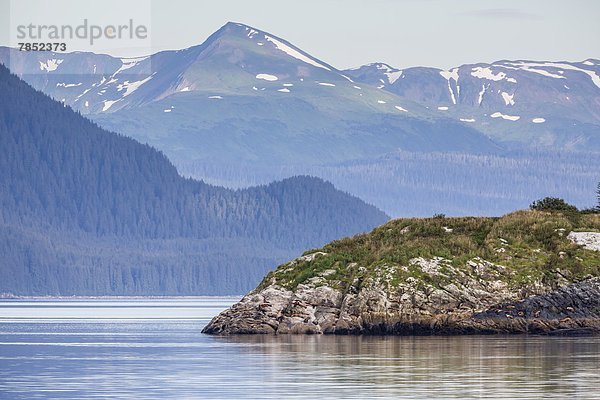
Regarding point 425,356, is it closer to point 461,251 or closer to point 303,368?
point 303,368

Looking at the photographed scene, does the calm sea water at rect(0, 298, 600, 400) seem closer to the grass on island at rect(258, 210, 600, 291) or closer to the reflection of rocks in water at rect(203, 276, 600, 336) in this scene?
the reflection of rocks in water at rect(203, 276, 600, 336)

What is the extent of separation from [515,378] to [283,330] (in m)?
42.2

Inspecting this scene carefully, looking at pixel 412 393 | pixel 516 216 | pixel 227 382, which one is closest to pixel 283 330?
pixel 516 216

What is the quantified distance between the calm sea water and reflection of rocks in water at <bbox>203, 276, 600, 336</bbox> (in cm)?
365

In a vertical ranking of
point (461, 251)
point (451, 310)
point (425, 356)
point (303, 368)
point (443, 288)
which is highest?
point (461, 251)

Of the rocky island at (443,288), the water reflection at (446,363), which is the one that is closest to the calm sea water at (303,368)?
the water reflection at (446,363)

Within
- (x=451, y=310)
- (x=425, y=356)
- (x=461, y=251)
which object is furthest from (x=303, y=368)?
(x=461, y=251)

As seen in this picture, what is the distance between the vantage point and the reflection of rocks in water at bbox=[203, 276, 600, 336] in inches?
4313

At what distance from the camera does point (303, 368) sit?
79.0 metres

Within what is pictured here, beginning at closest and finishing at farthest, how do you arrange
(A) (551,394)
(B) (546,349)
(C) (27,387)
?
(A) (551,394)
(C) (27,387)
(B) (546,349)

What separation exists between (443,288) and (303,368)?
1290 inches

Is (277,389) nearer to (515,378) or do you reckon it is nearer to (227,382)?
(227,382)

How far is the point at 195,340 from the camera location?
11025cm

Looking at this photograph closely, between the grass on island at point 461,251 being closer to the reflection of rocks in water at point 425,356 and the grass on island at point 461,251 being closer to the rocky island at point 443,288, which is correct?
the rocky island at point 443,288
